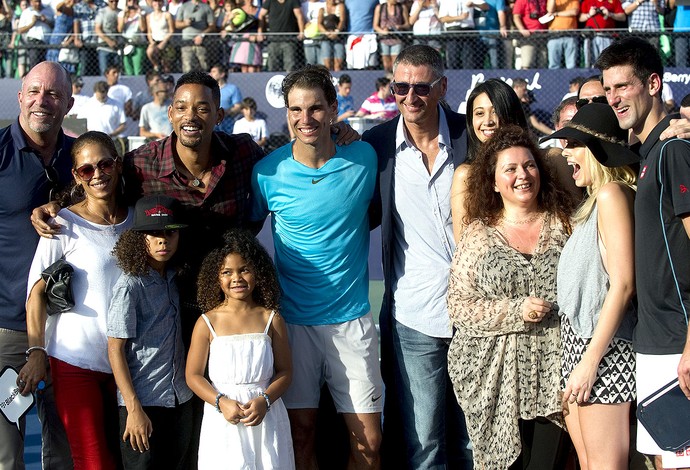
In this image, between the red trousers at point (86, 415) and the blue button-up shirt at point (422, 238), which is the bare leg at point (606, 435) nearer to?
the blue button-up shirt at point (422, 238)

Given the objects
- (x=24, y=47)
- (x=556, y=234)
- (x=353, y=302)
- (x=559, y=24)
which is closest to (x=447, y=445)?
(x=353, y=302)

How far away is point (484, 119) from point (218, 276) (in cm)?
158

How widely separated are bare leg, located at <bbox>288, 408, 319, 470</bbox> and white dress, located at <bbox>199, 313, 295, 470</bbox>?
0.29m

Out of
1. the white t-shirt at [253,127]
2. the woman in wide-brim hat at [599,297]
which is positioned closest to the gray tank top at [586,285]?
the woman in wide-brim hat at [599,297]

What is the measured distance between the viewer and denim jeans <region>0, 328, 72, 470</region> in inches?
191

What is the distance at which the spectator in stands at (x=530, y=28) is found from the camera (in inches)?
526

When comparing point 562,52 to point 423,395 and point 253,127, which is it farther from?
point 423,395

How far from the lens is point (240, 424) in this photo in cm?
446

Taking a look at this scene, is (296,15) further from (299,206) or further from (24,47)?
(299,206)

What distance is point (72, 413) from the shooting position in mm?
4461

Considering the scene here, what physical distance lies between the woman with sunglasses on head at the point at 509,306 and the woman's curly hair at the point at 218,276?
89cm

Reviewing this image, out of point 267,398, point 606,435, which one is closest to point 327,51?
point 267,398

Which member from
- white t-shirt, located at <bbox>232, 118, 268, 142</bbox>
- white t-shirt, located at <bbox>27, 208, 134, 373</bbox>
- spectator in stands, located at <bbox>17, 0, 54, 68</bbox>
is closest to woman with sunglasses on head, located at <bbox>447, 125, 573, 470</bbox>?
white t-shirt, located at <bbox>27, 208, 134, 373</bbox>

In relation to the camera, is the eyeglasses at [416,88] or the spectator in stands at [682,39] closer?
the eyeglasses at [416,88]
